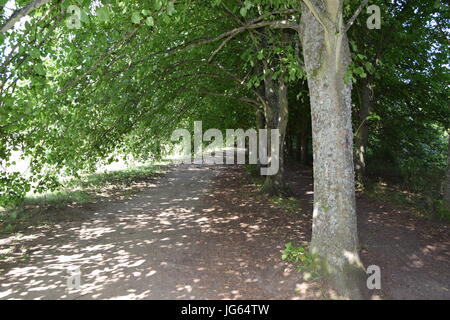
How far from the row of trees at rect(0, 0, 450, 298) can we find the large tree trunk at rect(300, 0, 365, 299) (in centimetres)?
2

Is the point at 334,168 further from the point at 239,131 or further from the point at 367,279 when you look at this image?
the point at 239,131

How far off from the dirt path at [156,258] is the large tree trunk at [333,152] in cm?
84

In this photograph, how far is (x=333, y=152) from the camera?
536 cm

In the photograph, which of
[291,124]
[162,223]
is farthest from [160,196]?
[291,124]

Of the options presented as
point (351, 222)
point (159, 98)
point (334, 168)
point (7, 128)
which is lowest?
point (351, 222)

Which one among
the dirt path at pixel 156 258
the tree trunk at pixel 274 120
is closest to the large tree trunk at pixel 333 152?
the dirt path at pixel 156 258

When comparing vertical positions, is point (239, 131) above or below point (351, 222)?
above

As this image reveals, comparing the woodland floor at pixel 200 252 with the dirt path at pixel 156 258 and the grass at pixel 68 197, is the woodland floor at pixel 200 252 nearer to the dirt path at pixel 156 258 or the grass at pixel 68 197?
the dirt path at pixel 156 258

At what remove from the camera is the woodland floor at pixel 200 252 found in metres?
5.35

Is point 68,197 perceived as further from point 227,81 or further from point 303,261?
point 303,261

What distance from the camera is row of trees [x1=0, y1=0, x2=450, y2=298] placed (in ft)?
17.3

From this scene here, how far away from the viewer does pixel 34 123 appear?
7586 mm

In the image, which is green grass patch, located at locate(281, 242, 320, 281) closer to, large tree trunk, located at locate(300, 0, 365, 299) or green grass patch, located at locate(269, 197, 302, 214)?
large tree trunk, located at locate(300, 0, 365, 299)
